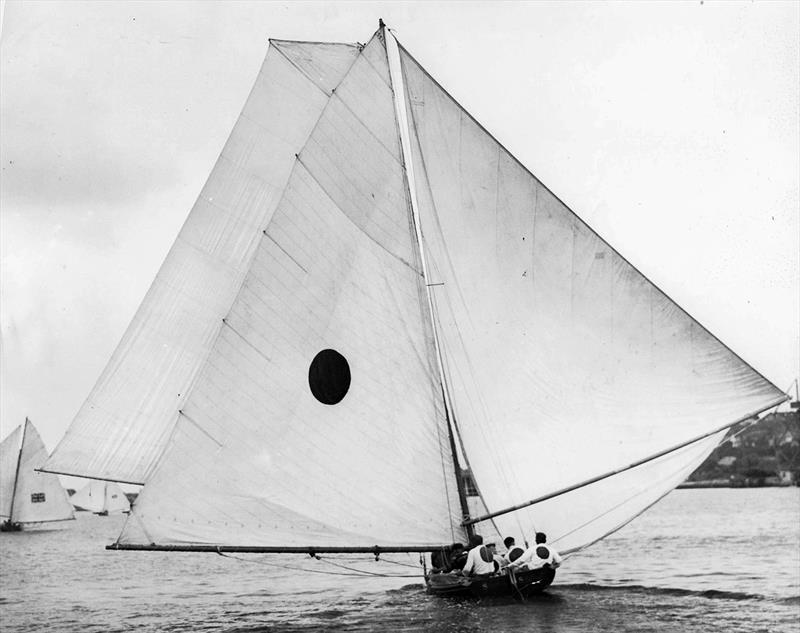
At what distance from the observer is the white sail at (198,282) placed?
24266 mm

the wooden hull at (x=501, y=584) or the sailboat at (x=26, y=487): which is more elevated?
the sailboat at (x=26, y=487)

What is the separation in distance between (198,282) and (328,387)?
5546 mm

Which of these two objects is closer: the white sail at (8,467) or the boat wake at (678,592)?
the boat wake at (678,592)

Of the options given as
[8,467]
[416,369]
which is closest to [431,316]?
[416,369]

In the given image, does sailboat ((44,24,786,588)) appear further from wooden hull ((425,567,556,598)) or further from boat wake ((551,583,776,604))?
boat wake ((551,583,776,604))

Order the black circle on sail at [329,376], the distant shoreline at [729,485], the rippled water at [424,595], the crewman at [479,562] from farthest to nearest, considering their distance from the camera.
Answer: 1. the distant shoreline at [729,485]
2. the crewman at [479,562]
3. the rippled water at [424,595]
4. the black circle on sail at [329,376]

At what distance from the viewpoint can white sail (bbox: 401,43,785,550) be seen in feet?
70.6

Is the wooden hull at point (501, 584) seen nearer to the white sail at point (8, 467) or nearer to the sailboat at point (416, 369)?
the sailboat at point (416, 369)

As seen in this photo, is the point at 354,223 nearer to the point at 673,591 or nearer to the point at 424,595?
the point at 424,595

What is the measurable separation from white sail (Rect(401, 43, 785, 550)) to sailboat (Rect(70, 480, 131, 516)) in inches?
4597

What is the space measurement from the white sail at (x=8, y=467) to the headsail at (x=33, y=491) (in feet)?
0.45

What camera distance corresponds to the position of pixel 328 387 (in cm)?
2155

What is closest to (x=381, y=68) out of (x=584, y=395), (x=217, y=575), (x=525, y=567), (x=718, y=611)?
(x=584, y=395)

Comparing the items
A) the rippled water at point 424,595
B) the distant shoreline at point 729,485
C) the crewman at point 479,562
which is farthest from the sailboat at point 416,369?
the distant shoreline at point 729,485
